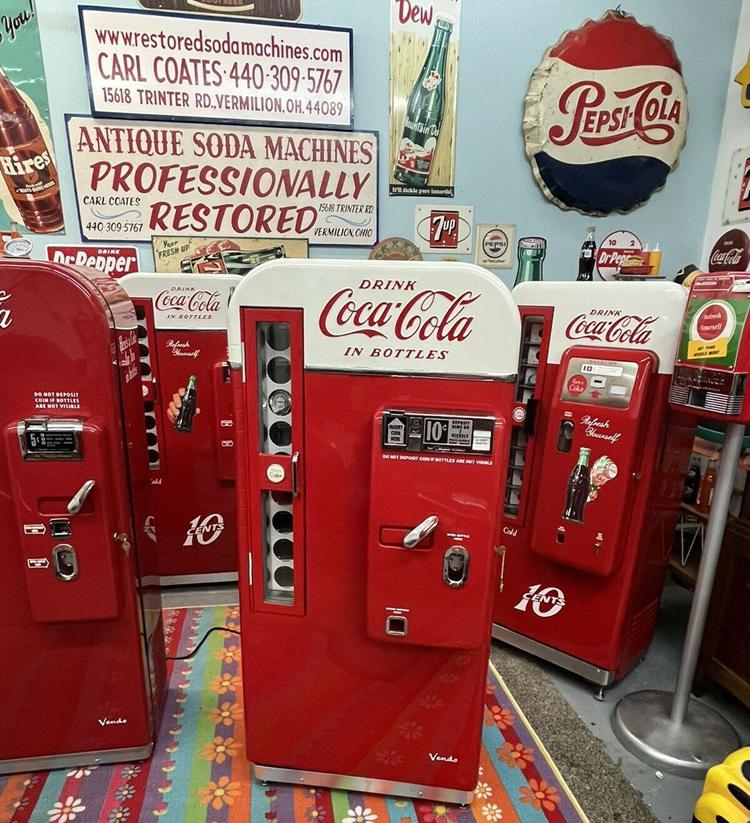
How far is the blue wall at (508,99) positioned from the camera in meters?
3.26

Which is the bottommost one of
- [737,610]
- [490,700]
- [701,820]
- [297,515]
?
[490,700]

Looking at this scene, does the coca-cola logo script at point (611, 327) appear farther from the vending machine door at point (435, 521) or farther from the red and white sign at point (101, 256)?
the red and white sign at point (101, 256)

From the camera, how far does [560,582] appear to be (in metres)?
2.59

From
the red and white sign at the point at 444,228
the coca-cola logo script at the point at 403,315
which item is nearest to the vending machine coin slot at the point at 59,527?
the coca-cola logo script at the point at 403,315

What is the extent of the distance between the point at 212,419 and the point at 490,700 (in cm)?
215

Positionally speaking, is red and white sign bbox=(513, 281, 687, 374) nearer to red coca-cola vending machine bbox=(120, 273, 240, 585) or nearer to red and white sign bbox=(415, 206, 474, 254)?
red and white sign bbox=(415, 206, 474, 254)

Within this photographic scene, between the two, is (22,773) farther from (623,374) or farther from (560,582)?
(623,374)

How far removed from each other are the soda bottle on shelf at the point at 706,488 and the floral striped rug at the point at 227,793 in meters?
1.68

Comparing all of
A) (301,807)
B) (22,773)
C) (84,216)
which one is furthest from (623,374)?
(84,216)

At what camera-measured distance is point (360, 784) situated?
1965 mm

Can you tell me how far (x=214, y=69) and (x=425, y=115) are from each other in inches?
54.3

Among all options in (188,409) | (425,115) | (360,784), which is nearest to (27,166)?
(188,409)

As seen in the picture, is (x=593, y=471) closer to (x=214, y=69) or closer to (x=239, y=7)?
(x=214, y=69)

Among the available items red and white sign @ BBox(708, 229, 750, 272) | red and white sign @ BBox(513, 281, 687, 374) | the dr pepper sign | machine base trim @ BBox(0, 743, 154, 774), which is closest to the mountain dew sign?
red and white sign @ BBox(513, 281, 687, 374)
